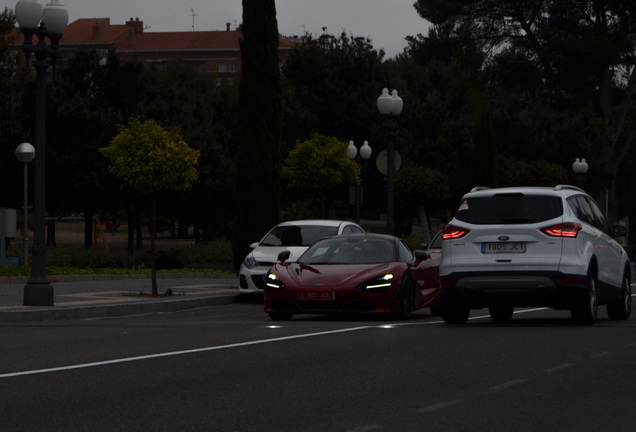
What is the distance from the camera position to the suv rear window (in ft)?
53.7

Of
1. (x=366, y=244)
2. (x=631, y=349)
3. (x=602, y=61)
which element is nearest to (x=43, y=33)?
(x=366, y=244)

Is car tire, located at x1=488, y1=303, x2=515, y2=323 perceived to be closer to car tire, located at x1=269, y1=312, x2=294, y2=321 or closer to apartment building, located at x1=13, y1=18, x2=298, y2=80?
car tire, located at x1=269, y1=312, x2=294, y2=321

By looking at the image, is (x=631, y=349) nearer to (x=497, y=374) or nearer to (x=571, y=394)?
(x=497, y=374)

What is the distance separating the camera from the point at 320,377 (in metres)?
10.8

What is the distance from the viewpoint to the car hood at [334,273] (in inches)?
707

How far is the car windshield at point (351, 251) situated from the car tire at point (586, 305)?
3457 mm

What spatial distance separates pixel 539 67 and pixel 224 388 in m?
54.3

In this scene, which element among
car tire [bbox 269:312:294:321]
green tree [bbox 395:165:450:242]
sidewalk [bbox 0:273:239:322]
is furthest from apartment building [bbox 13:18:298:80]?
car tire [bbox 269:312:294:321]

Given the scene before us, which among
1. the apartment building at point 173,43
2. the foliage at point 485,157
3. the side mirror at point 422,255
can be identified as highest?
the apartment building at point 173,43

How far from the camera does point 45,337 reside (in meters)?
15.4

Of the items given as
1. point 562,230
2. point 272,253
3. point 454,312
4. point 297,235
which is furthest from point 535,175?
point 562,230

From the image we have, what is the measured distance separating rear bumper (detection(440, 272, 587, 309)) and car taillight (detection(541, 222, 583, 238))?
50 cm

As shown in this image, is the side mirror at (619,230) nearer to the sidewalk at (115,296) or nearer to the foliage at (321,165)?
the sidewalk at (115,296)

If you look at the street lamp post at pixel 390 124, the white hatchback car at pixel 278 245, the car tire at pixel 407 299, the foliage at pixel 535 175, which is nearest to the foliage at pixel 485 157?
the foliage at pixel 535 175
